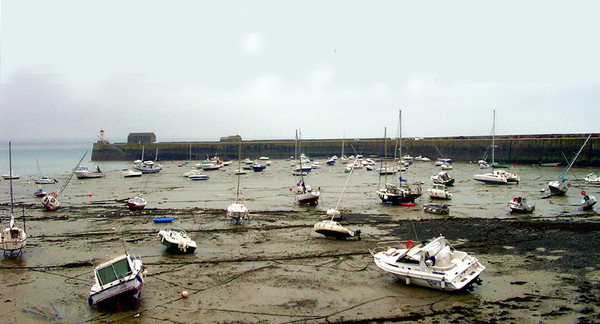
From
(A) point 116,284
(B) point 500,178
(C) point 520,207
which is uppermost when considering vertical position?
(B) point 500,178

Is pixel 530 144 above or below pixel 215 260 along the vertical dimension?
above

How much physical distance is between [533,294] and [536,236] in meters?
8.54

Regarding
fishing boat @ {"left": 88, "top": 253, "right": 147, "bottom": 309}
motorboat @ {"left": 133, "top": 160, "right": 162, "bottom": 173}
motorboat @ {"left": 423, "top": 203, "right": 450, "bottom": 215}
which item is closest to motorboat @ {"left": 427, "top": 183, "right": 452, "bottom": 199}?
motorboat @ {"left": 423, "top": 203, "right": 450, "bottom": 215}

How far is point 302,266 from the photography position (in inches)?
698

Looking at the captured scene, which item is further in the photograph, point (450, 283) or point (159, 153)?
point (159, 153)

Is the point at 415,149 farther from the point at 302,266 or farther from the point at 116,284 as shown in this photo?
the point at 116,284

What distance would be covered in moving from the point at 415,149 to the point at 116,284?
282 feet

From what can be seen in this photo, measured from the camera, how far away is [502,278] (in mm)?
15414

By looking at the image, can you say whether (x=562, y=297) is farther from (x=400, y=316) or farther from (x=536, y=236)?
(x=536, y=236)

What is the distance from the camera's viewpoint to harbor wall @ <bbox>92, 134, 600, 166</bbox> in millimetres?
63341

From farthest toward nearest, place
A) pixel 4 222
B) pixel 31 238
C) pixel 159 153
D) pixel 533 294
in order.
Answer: pixel 159 153, pixel 4 222, pixel 31 238, pixel 533 294

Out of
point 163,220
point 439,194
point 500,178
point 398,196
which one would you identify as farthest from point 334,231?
point 500,178

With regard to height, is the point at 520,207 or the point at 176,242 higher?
the point at 520,207

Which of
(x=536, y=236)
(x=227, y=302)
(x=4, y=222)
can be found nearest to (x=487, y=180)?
(x=536, y=236)
